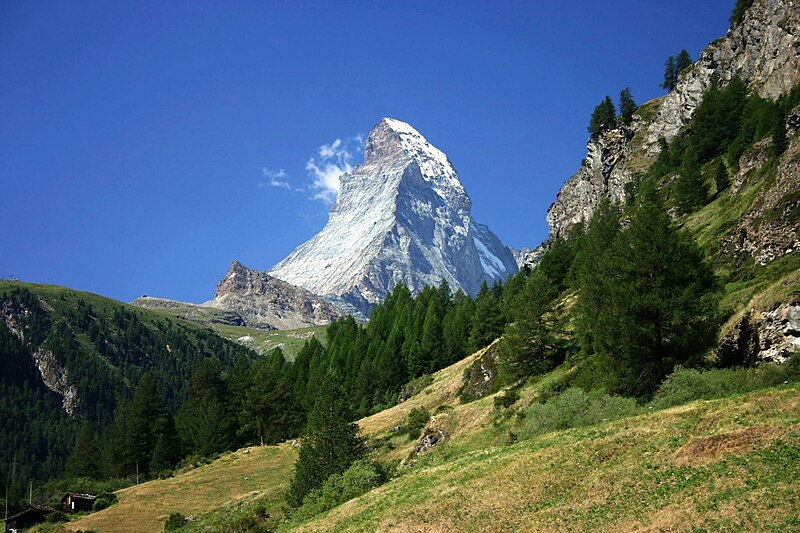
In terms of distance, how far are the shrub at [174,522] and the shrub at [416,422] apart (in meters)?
23.5

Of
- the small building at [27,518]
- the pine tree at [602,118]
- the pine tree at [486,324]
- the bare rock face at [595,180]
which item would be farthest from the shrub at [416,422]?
the pine tree at [602,118]

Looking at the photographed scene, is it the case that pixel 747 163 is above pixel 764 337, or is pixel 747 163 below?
above

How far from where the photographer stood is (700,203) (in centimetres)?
9062

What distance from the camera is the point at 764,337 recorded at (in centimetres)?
3841

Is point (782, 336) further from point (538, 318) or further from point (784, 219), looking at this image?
point (538, 318)

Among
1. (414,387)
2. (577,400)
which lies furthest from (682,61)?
(577,400)

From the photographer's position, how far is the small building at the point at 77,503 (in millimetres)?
74062

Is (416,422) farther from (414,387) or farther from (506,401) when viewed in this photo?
(414,387)

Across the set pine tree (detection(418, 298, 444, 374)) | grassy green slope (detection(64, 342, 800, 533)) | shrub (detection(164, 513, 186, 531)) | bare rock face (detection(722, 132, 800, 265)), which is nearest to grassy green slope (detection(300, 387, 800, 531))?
grassy green slope (detection(64, 342, 800, 533))

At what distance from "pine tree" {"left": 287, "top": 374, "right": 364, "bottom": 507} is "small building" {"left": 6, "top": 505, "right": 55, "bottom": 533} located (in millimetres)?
35868

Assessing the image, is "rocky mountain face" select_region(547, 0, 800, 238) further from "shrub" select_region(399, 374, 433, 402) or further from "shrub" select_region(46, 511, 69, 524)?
"shrub" select_region(46, 511, 69, 524)

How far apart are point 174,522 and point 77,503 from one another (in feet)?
79.1

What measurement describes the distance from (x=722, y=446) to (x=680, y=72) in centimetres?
14505

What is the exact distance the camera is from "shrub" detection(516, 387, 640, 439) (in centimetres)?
3969
